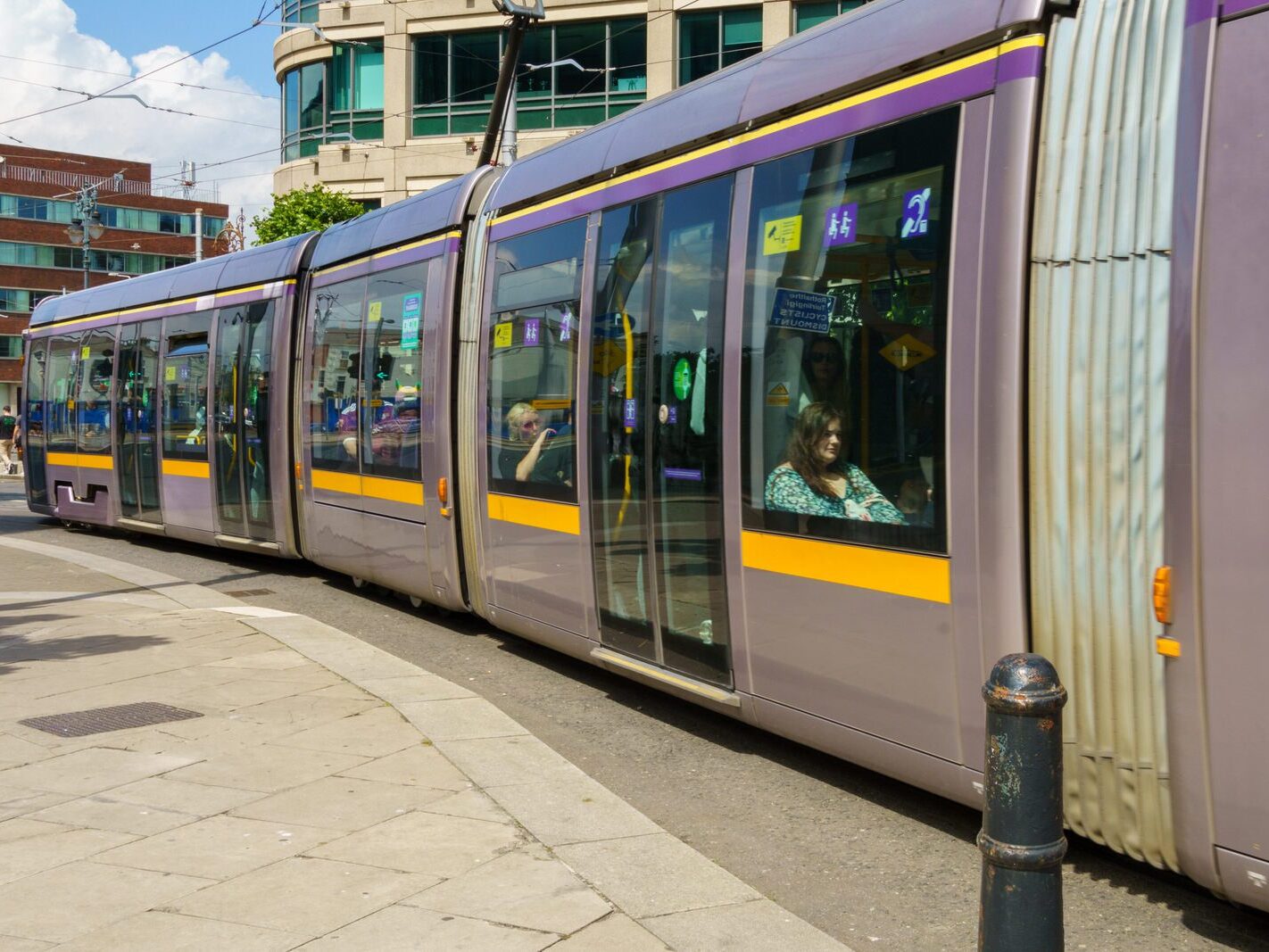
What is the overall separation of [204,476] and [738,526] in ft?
33.9

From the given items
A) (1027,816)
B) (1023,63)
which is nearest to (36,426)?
(1023,63)

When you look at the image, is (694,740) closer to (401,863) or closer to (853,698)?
(853,698)

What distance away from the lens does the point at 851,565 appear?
5.29 meters

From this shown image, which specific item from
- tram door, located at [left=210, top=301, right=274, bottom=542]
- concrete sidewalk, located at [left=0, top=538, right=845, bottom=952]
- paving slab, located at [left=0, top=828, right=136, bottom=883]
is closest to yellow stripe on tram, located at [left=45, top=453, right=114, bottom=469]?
tram door, located at [left=210, top=301, right=274, bottom=542]

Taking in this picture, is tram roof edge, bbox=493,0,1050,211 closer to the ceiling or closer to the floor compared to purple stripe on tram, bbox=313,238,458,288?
closer to the ceiling

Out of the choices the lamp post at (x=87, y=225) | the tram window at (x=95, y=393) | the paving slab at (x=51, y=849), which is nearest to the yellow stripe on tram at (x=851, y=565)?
the paving slab at (x=51, y=849)

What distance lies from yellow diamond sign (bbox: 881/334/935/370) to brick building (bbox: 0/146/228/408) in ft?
269

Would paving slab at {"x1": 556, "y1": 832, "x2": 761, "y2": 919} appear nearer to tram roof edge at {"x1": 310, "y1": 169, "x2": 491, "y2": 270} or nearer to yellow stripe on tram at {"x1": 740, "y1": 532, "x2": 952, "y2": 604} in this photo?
yellow stripe on tram at {"x1": 740, "y1": 532, "x2": 952, "y2": 604}

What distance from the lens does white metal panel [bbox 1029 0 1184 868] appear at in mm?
4086

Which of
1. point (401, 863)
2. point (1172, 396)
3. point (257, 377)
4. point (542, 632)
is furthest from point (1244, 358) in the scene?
point (257, 377)

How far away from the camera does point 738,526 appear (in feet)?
19.8

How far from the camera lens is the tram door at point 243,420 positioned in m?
13.6

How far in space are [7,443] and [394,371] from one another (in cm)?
3630

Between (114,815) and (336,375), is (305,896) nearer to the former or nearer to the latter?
(114,815)
